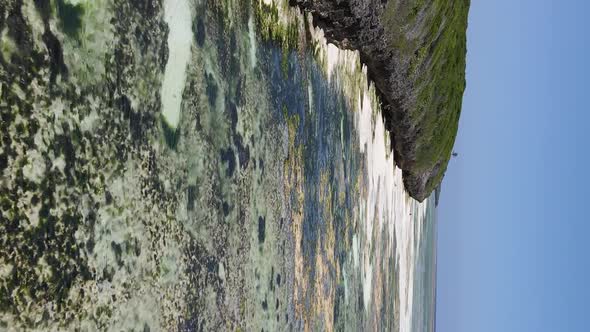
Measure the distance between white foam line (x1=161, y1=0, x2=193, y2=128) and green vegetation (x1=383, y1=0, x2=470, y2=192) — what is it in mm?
2216

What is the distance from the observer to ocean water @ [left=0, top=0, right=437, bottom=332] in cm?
130

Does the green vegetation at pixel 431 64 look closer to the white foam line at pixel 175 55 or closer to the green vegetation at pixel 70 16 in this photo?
the white foam line at pixel 175 55

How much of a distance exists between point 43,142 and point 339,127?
9.72 feet

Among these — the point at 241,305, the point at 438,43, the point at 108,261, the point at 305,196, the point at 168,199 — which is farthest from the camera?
the point at 438,43

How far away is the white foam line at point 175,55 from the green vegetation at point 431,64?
2.22 meters

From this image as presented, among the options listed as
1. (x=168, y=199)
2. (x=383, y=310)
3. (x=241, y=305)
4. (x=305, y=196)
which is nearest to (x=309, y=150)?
(x=305, y=196)

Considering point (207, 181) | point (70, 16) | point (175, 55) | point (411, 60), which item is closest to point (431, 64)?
point (411, 60)

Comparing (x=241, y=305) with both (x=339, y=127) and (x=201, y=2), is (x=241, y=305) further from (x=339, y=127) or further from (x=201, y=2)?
(x=339, y=127)

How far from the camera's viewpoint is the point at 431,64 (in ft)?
18.3

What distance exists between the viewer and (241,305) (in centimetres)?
217

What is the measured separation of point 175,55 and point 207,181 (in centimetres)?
38

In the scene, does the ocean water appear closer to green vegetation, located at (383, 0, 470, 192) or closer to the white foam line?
the white foam line

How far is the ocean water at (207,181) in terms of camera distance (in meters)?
1.30

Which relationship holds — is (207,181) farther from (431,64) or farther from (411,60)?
(431,64)
